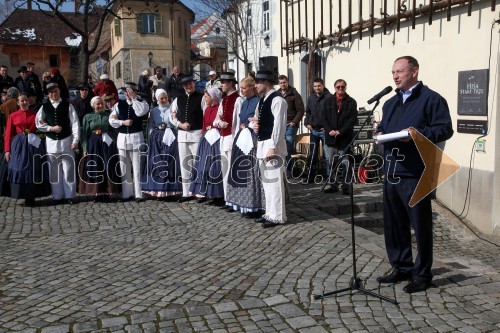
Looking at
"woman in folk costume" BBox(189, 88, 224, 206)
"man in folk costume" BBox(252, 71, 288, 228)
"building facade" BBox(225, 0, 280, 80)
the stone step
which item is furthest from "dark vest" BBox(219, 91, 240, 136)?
"building facade" BBox(225, 0, 280, 80)

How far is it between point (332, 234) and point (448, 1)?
13.8ft

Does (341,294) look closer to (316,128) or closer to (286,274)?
(286,274)

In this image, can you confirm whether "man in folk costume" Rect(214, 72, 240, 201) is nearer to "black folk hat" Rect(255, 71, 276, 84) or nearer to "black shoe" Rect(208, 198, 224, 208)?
"black shoe" Rect(208, 198, 224, 208)

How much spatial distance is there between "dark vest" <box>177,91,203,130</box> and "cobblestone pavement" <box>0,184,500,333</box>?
1498mm

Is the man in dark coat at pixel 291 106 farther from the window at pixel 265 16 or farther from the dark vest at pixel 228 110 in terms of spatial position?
the window at pixel 265 16

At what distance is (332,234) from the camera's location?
6.51m

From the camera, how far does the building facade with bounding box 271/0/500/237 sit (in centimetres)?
757

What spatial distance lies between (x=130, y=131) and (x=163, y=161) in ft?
2.39

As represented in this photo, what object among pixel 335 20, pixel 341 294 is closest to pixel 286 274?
pixel 341 294

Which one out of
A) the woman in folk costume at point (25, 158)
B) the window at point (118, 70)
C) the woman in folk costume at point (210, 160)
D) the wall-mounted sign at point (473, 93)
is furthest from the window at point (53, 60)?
the wall-mounted sign at point (473, 93)

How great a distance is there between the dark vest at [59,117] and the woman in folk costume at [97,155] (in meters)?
0.28

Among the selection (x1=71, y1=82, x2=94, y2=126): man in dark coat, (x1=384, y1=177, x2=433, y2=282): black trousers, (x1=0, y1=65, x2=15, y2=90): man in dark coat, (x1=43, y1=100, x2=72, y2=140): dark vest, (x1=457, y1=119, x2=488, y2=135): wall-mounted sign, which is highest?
(x1=0, y1=65, x2=15, y2=90): man in dark coat

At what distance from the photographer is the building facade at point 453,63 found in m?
7.57

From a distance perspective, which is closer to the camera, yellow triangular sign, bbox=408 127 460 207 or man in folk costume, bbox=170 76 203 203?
yellow triangular sign, bbox=408 127 460 207
